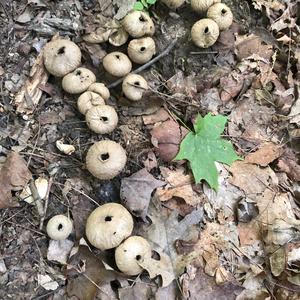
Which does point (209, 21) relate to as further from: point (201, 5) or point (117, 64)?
point (117, 64)

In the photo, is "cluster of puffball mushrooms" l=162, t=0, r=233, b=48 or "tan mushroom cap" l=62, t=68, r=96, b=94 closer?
"tan mushroom cap" l=62, t=68, r=96, b=94

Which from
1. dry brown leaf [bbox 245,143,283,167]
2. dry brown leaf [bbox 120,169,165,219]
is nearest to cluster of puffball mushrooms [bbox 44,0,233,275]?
dry brown leaf [bbox 120,169,165,219]

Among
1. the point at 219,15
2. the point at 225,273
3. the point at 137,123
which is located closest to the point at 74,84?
the point at 137,123

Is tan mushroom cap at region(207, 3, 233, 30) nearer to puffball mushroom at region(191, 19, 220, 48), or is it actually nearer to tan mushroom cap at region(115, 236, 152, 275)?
puffball mushroom at region(191, 19, 220, 48)

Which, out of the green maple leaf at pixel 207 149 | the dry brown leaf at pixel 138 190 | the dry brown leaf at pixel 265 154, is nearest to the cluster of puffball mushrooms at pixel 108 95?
the dry brown leaf at pixel 138 190

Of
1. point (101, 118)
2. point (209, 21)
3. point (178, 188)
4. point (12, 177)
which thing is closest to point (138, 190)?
point (178, 188)

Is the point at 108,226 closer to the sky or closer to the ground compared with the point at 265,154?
closer to the ground

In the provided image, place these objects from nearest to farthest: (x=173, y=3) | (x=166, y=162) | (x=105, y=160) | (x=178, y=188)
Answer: (x=105, y=160) < (x=178, y=188) < (x=166, y=162) < (x=173, y=3)
